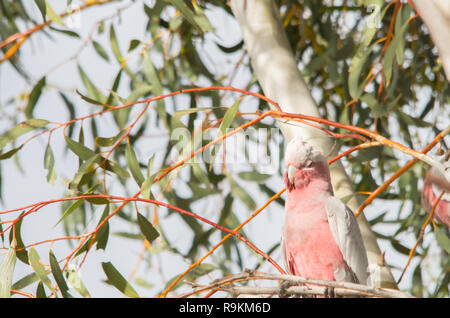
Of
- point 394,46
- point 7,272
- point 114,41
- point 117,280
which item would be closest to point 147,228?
point 117,280

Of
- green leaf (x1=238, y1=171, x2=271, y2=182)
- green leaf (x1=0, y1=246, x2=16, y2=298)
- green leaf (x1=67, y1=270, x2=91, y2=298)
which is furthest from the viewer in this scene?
green leaf (x1=238, y1=171, x2=271, y2=182)

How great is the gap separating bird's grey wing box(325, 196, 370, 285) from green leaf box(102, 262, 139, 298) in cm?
29

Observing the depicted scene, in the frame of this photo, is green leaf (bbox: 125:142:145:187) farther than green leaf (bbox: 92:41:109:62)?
No

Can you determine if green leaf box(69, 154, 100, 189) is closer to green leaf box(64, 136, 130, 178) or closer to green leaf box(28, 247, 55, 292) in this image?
green leaf box(64, 136, 130, 178)

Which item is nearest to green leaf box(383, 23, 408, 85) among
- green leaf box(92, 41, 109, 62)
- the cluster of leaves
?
the cluster of leaves

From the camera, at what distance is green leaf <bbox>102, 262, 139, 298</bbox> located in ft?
2.42

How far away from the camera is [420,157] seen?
66 cm

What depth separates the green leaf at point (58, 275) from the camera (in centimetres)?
71

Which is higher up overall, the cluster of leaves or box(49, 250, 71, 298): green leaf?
the cluster of leaves
